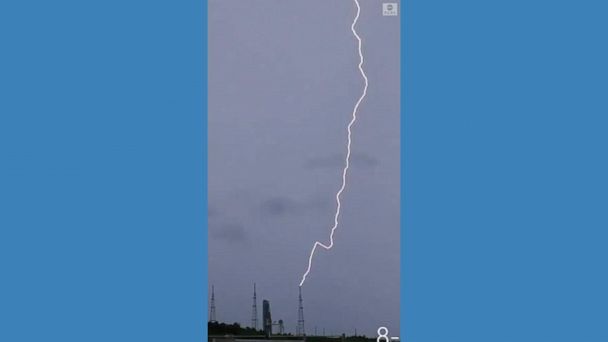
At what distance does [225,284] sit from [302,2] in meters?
1.66

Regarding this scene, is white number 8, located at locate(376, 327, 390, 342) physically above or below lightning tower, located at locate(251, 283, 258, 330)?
below

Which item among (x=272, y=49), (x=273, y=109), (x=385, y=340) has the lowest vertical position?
(x=385, y=340)

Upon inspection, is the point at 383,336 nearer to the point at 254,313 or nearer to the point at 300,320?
the point at 300,320

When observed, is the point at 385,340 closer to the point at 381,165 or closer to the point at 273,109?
the point at 381,165

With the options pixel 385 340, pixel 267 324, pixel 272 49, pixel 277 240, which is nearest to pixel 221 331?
pixel 267 324

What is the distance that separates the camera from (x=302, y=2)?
5.01 m

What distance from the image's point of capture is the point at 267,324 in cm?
500

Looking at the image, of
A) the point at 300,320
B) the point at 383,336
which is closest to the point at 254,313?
the point at 300,320

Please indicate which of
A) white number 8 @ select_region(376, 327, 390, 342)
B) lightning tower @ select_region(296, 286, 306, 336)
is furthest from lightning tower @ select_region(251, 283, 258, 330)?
white number 8 @ select_region(376, 327, 390, 342)

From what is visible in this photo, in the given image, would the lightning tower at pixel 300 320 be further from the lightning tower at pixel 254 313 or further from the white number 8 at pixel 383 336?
the white number 8 at pixel 383 336

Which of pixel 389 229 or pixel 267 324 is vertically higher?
pixel 389 229

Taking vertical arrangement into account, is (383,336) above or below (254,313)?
below

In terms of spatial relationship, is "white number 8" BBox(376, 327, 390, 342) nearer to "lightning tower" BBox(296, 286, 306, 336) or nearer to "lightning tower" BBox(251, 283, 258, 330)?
"lightning tower" BBox(296, 286, 306, 336)

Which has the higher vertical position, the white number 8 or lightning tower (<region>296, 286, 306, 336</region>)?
lightning tower (<region>296, 286, 306, 336</region>)
